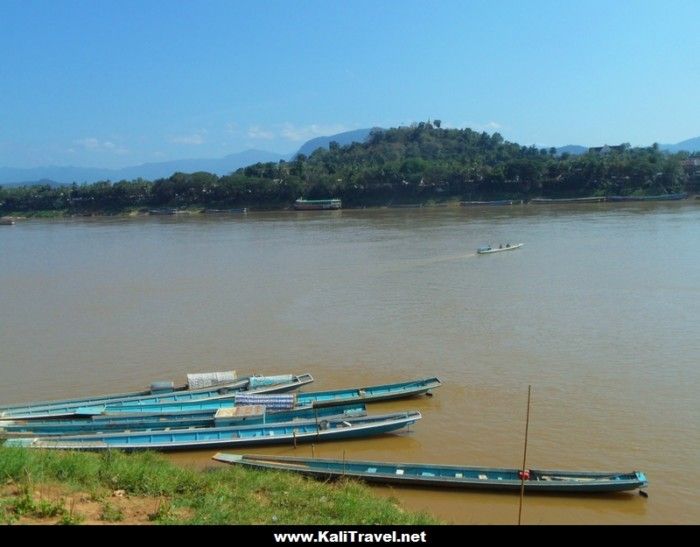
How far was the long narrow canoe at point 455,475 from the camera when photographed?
343 inches

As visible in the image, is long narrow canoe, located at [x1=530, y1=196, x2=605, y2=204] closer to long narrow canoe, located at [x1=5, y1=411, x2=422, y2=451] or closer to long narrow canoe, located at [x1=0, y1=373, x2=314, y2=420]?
long narrow canoe, located at [x1=0, y1=373, x2=314, y2=420]

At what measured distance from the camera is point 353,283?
2430 cm

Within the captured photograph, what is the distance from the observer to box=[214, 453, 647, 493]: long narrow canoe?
872 cm

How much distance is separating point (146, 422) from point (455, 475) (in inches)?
212

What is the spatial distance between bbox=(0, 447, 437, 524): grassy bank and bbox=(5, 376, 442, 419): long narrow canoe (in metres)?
3.66

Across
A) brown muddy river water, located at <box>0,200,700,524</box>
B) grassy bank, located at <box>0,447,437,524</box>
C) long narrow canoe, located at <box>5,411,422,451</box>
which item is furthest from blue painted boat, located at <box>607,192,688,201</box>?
grassy bank, located at <box>0,447,437,524</box>

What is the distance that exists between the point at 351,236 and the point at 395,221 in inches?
461

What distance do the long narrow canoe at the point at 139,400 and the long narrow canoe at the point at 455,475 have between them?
3271mm

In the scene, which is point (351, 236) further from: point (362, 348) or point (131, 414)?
point (131, 414)

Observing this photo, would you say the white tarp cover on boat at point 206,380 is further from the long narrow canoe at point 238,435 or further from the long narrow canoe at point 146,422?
the long narrow canoe at point 238,435

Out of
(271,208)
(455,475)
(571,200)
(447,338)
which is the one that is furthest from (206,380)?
(271,208)

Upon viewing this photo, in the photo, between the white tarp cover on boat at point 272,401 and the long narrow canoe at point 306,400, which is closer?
the white tarp cover on boat at point 272,401

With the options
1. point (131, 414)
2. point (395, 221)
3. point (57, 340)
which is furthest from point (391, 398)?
point (395, 221)

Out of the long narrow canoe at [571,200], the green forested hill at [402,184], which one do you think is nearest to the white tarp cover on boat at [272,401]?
the long narrow canoe at [571,200]
